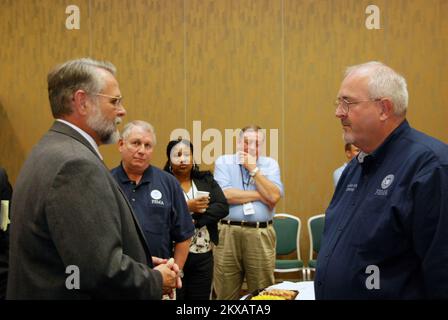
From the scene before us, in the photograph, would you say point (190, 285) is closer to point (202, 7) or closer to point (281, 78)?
point (281, 78)

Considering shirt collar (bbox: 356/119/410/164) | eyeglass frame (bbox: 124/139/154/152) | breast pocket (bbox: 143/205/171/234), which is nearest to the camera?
shirt collar (bbox: 356/119/410/164)

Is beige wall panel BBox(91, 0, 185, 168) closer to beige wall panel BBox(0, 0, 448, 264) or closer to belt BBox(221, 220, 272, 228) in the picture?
beige wall panel BBox(0, 0, 448, 264)

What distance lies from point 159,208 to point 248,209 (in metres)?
1.58

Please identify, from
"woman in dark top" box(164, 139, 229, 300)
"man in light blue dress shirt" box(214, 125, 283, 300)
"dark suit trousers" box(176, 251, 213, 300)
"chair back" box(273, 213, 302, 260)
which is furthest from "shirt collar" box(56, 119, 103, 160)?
"chair back" box(273, 213, 302, 260)

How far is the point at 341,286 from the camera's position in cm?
213

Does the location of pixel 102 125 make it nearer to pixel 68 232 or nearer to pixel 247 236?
pixel 68 232

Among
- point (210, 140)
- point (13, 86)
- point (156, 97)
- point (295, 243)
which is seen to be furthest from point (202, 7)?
point (295, 243)

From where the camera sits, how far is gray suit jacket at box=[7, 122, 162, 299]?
5.71 ft

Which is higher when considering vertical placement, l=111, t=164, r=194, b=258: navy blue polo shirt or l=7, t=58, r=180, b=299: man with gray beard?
l=7, t=58, r=180, b=299: man with gray beard

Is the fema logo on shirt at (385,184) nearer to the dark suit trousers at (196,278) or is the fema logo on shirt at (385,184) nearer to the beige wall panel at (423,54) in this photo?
the dark suit trousers at (196,278)

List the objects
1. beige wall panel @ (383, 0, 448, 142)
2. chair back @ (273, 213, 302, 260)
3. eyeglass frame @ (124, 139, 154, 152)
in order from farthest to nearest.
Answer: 1. beige wall panel @ (383, 0, 448, 142)
2. chair back @ (273, 213, 302, 260)
3. eyeglass frame @ (124, 139, 154, 152)

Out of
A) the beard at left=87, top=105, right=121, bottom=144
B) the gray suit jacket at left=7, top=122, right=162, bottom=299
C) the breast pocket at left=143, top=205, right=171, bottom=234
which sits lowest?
the breast pocket at left=143, top=205, right=171, bottom=234

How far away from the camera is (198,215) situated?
3.97 m
